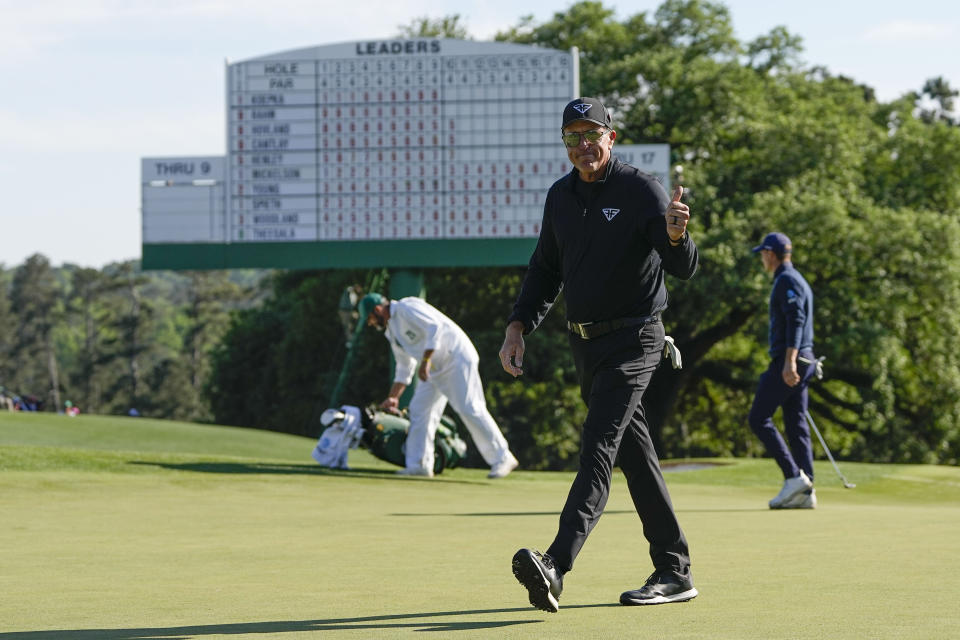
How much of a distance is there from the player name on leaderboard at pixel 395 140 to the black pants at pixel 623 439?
1776cm

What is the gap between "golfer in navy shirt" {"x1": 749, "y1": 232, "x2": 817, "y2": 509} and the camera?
36.6 ft

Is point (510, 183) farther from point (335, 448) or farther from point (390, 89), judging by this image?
point (335, 448)

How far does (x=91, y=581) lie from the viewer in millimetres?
6137

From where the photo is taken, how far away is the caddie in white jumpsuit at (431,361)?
546 inches

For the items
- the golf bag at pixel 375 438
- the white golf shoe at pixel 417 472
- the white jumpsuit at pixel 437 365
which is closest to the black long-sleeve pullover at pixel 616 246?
the white jumpsuit at pixel 437 365

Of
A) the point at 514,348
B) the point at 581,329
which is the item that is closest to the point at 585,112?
the point at 581,329

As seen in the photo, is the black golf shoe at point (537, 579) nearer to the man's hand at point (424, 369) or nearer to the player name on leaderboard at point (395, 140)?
the man's hand at point (424, 369)

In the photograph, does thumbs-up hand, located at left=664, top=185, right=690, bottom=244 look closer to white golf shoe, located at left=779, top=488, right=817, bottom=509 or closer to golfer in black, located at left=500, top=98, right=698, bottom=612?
golfer in black, located at left=500, top=98, right=698, bottom=612

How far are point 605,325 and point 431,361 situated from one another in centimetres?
854

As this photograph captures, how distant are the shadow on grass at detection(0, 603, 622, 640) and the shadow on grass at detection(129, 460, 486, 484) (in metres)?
9.36

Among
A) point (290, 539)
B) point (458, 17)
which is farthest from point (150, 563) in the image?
point (458, 17)

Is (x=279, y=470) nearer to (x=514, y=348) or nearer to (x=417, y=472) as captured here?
(x=417, y=472)

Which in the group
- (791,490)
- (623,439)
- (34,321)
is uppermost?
(623,439)

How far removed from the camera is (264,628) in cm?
462
